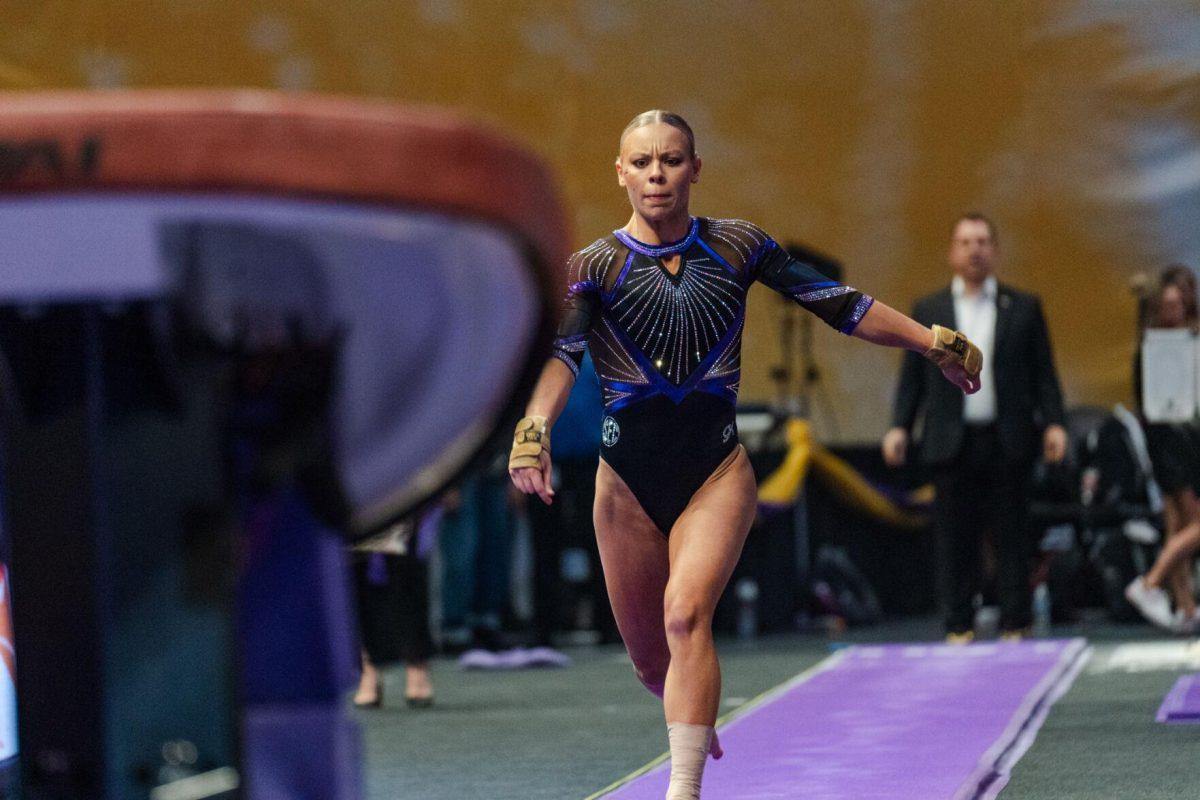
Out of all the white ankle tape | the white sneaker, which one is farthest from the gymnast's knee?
the white sneaker

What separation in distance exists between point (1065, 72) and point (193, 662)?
14.2 metres

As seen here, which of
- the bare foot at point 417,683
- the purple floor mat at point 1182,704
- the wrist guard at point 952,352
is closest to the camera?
the wrist guard at point 952,352

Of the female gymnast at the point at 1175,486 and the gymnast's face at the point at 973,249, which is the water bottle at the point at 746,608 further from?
the gymnast's face at the point at 973,249

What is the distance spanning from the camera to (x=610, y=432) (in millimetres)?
4480

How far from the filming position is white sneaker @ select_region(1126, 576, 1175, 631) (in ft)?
34.9

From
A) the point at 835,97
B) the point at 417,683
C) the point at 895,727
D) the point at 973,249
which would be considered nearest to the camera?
the point at 895,727

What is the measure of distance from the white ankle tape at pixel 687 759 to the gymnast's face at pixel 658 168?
116 centimetres

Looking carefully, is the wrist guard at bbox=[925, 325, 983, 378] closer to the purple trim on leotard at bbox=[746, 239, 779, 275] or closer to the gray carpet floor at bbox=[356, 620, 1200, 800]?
the purple trim on leotard at bbox=[746, 239, 779, 275]

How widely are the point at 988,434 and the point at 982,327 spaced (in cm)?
52

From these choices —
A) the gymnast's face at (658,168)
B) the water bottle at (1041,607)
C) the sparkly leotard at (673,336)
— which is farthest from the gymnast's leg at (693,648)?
the water bottle at (1041,607)

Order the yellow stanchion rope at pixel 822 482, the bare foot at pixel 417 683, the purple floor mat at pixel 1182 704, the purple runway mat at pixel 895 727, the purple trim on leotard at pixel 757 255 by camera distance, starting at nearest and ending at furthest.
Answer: the purple trim on leotard at pixel 757 255
the purple runway mat at pixel 895 727
the purple floor mat at pixel 1182 704
the bare foot at pixel 417 683
the yellow stanchion rope at pixel 822 482

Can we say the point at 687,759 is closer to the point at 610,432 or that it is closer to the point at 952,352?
the point at 610,432

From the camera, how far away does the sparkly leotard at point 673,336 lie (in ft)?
14.3

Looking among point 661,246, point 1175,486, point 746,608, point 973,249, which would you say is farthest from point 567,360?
point 746,608
